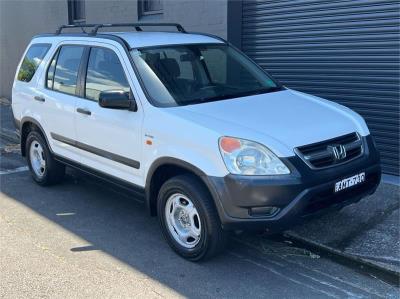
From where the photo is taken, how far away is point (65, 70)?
575 cm

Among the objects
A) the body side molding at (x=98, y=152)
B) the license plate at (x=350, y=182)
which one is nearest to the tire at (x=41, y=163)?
the body side molding at (x=98, y=152)

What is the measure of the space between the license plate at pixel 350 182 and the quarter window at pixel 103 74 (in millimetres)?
2018

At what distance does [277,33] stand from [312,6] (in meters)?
0.76

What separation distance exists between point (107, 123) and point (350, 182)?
2.24 metres

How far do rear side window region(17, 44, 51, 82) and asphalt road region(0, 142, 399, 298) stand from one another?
1835 millimetres

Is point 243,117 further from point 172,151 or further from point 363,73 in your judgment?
point 363,73

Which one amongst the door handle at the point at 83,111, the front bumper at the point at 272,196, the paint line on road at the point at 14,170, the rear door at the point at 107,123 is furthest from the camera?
the paint line on road at the point at 14,170

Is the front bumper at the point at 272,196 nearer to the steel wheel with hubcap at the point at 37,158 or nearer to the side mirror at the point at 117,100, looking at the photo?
the side mirror at the point at 117,100

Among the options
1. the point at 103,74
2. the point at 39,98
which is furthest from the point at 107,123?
the point at 39,98

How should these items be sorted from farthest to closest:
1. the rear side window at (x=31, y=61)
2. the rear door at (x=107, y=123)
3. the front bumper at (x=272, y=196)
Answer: the rear side window at (x=31, y=61) < the rear door at (x=107, y=123) < the front bumper at (x=272, y=196)

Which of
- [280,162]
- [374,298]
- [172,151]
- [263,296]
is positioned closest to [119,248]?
[172,151]

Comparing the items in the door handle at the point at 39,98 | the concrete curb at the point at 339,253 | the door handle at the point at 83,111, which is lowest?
the concrete curb at the point at 339,253

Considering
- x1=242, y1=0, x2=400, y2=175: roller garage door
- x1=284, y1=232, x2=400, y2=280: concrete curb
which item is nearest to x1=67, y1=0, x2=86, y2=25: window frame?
x1=242, y1=0, x2=400, y2=175: roller garage door

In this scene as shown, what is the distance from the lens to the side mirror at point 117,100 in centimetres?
447
